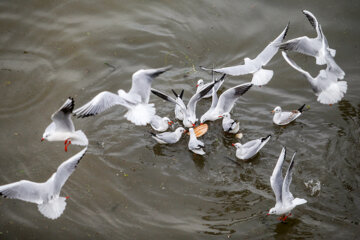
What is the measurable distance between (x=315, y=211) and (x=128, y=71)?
15.3ft

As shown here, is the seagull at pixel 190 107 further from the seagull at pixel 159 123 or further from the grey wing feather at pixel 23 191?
the grey wing feather at pixel 23 191

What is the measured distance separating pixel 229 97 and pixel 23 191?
12.2 ft

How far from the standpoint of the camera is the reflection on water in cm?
509

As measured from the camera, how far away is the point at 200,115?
704 centimetres

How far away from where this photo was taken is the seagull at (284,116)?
625cm

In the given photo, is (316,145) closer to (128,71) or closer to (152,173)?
(152,173)

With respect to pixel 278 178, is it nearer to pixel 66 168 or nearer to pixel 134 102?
pixel 134 102

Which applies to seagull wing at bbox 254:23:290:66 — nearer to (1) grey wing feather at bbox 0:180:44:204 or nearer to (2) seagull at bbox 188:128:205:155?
(2) seagull at bbox 188:128:205:155

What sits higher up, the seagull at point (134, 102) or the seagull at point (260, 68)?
the seagull at point (260, 68)

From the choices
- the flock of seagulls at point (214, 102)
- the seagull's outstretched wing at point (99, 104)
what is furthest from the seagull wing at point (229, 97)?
the seagull's outstretched wing at point (99, 104)

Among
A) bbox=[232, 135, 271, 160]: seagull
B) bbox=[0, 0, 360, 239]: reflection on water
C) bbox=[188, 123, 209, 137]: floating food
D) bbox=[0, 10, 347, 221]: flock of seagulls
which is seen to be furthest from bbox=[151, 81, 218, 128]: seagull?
bbox=[232, 135, 271, 160]: seagull

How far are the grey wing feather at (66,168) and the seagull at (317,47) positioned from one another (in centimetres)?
393

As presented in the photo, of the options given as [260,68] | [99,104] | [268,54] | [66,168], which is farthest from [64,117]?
[268,54]

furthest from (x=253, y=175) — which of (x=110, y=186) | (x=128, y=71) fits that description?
(x=128, y=71)
